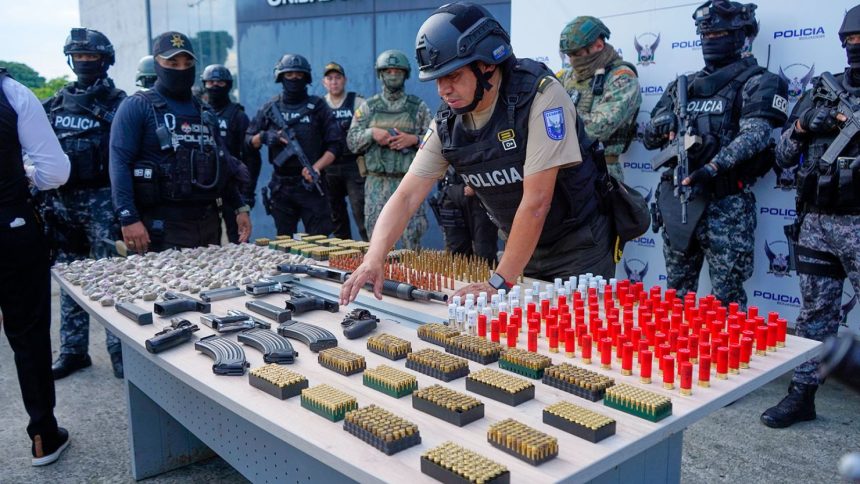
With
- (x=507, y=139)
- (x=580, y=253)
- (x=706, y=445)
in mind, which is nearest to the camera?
(x=507, y=139)

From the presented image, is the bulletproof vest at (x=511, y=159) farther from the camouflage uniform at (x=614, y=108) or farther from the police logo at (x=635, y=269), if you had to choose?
the police logo at (x=635, y=269)

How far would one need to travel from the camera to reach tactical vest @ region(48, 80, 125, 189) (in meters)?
5.02

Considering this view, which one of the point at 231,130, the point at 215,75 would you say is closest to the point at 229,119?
the point at 231,130

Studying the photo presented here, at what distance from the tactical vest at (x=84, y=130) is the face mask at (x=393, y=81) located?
2.73 metres

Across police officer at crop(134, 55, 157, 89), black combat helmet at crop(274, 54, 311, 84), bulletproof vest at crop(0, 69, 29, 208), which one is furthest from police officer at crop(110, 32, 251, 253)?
police officer at crop(134, 55, 157, 89)

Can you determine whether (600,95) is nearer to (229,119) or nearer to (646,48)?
(646,48)

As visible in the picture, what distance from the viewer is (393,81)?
6.91m

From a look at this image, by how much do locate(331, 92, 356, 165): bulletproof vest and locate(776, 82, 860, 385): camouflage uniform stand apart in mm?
4814

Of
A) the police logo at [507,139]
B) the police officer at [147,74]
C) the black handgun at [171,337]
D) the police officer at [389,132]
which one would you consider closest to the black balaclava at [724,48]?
the police logo at [507,139]

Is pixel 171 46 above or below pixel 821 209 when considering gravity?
above

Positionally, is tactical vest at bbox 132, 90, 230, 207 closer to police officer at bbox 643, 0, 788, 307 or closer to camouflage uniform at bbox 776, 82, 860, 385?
police officer at bbox 643, 0, 788, 307

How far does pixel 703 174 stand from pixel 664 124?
0.48 m

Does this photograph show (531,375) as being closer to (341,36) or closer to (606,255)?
(606,255)

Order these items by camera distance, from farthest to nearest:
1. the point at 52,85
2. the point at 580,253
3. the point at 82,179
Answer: the point at 52,85
the point at 82,179
the point at 580,253
